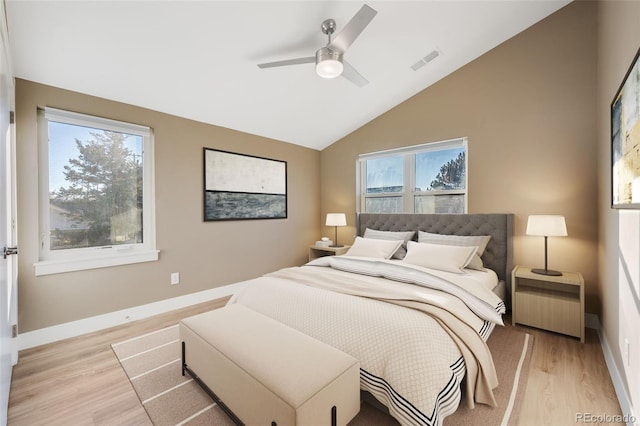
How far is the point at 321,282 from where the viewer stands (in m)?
2.38

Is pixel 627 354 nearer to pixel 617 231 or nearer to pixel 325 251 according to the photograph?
pixel 617 231

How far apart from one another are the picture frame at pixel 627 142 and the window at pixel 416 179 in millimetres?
1688

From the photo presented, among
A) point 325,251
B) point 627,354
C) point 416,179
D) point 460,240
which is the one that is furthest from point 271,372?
point 325,251

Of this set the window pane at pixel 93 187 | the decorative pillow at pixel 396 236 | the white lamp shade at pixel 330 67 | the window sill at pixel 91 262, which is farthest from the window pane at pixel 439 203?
the window pane at pixel 93 187

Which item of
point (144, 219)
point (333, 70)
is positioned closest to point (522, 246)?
point (333, 70)

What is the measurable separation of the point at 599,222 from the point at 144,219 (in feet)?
15.6

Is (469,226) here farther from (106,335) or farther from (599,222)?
(106,335)

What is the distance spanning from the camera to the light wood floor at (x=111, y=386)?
1.66 metres

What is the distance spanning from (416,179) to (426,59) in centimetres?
155

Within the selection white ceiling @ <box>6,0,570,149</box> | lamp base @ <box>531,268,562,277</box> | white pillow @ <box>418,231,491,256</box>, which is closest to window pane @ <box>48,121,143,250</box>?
white ceiling @ <box>6,0,570,149</box>

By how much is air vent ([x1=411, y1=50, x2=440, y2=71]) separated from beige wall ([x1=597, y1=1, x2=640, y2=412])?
136cm

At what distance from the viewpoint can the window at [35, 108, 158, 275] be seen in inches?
102

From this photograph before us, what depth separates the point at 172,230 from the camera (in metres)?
3.34

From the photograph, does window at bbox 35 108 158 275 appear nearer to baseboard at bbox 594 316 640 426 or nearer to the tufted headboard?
the tufted headboard
